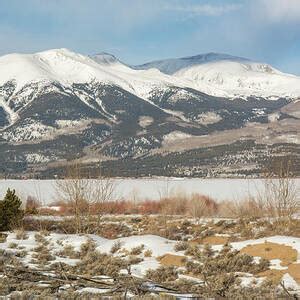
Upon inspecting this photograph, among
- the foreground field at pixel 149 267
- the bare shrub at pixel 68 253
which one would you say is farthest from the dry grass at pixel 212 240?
the bare shrub at pixel 68 253

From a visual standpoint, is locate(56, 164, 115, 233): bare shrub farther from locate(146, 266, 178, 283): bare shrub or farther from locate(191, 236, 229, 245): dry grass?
locate(146, 266, 178, 283): bare shrub

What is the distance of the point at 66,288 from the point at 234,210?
26.2 meters

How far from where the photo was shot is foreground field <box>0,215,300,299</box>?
10.8 meters

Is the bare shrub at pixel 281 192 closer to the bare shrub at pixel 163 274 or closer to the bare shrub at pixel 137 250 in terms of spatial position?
the bare shrub at pixel 137 250

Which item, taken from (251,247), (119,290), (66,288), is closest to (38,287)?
(66,288)

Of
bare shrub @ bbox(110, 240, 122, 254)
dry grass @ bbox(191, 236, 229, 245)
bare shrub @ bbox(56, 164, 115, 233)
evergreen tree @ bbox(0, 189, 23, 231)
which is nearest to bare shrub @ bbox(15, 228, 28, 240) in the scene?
evergreen tree @ bbox(0, 189, 23, 231)

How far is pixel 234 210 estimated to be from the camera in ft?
119

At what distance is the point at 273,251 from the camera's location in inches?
646

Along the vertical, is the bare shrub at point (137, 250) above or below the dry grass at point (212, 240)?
above

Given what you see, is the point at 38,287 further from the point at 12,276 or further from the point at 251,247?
the point at 251,247

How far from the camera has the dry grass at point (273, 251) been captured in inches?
617

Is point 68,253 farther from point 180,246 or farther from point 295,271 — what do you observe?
point 295,271

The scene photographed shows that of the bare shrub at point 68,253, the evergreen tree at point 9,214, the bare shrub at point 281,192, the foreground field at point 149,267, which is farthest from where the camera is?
the bare shrub at point 281,192

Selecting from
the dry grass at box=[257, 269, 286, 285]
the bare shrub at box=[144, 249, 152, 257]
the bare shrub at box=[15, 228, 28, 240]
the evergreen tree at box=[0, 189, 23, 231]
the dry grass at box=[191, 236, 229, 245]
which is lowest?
the dry grass at box=[257, 269, 286, 285]
